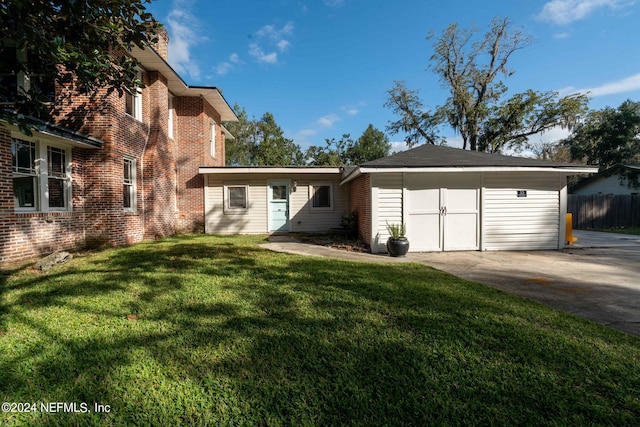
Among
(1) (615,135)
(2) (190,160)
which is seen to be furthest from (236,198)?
(1) (615,135)

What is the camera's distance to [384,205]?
782 centimetres

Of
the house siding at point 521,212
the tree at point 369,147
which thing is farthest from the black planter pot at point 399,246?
the tree at point 369,147

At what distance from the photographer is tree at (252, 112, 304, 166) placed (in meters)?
31.3

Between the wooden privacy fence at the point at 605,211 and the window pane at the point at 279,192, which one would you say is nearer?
the window pane at the point at 279,192

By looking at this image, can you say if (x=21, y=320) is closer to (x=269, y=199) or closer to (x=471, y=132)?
(x=269, y=199)

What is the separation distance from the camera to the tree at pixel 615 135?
983 inches

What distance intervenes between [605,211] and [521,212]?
12.8 meters

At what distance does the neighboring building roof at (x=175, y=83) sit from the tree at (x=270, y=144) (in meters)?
16.1

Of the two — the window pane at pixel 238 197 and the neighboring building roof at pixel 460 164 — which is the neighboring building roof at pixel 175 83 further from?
the neighboring building roof at pixel 460 164

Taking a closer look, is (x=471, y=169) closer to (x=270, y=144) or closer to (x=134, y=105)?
(x=134, y=105)

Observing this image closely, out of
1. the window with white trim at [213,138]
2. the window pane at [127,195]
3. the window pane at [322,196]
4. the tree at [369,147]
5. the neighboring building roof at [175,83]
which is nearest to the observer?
the neighboring building roof at [175,83]

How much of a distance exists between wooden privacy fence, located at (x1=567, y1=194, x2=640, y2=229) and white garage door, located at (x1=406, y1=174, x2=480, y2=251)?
12672mm

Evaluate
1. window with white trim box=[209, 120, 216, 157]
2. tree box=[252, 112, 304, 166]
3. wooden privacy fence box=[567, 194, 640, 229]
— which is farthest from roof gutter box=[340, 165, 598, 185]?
tree box=[252, 112, 304, 166]

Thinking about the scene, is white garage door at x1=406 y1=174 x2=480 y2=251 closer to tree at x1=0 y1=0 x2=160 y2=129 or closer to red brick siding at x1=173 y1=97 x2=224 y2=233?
tree at x1=0 y1=0 x2=160 y2=129
